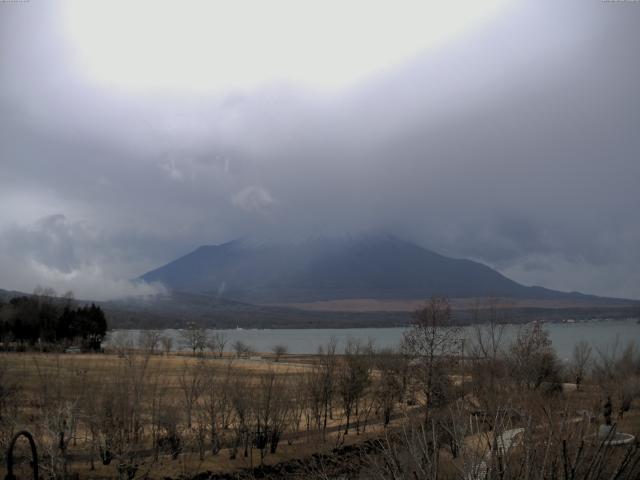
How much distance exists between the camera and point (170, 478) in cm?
2948

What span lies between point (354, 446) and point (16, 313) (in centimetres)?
9699

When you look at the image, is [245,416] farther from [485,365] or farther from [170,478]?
[485,365]

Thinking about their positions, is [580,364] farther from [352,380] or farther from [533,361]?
[352,380]

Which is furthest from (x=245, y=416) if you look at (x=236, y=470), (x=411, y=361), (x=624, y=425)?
(x=624, y=425)

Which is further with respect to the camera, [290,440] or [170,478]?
[290,440]

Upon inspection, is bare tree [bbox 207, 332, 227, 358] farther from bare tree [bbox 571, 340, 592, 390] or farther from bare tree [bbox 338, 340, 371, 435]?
bare tree [bbox 338, 340, 371, 435]

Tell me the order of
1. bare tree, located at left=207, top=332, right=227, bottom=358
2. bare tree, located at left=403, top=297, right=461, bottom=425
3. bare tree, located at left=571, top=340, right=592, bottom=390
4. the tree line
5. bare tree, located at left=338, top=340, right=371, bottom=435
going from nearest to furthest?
1. bare tree, located at left=403, top=297, right=461, bottom=425
2. bare tree, located at left=338, top=340, right=371, bottom=435
3. bare tree, located at left=571, top=340, right=592, bottom=390
4. the tree line
5. bare tree, located at left=207, top=332, right=227, bottom=358

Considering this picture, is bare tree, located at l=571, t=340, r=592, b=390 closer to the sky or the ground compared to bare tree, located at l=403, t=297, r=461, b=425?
closer to the ground

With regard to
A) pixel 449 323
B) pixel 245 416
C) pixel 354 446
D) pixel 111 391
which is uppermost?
pixel 449 323

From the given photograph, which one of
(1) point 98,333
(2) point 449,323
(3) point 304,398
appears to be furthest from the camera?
(1) point 98,333

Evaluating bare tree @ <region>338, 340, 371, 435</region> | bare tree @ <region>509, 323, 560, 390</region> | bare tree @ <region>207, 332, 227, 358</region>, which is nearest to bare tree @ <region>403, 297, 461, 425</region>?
bare tree @ <region>509, 323, 560, 390</region>

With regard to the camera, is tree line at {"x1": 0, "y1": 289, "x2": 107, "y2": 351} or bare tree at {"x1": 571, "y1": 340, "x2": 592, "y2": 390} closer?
bare tree at {"x1": 571, "y1": 340, "x2": 592, "y2": 390}

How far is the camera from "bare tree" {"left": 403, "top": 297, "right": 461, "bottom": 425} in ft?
134

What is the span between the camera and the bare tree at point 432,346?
134 feet
